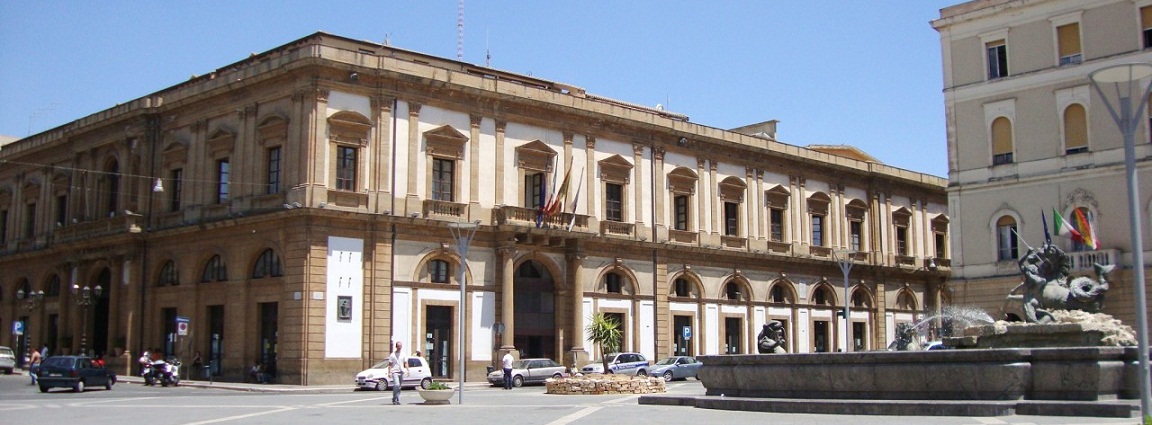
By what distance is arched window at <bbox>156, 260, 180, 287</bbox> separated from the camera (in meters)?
45.2

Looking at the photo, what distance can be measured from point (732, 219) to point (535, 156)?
12639mm

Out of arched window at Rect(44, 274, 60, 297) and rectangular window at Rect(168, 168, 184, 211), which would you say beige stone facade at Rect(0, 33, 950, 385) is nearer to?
rectangular window at Rect(168, 168, 184, 211)

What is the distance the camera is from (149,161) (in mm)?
46719

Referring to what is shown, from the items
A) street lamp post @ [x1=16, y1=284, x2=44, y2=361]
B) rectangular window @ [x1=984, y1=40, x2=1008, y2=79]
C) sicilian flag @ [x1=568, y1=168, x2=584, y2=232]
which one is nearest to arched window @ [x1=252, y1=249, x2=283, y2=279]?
sicilian flag @ [x1=568, y1=168, x2=584, y2=232]

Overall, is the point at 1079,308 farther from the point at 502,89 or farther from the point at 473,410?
the point at 502,89

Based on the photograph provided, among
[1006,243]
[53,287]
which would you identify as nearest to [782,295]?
[1006,243]

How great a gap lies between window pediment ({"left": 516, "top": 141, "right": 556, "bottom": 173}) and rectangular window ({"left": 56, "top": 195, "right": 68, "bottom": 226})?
2287 centimetres

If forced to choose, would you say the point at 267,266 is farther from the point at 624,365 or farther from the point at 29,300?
the point at 29,300

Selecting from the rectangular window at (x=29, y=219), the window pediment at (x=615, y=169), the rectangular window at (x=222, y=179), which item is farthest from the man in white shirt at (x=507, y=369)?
the rectangular window at (x=29, y=219)

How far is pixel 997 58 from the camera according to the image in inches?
1651

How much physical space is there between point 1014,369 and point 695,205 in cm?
3398

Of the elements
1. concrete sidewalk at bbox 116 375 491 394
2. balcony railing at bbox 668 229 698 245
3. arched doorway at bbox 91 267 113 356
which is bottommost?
concrete sidewalk at bbox 116 375 491 394

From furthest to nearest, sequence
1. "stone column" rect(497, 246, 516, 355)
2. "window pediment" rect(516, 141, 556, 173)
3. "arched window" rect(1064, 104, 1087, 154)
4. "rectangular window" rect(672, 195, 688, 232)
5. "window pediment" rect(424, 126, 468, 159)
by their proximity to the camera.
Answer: "rectangular window" rect(672, 195, 688, 232), "window pediment" rect(516, 141, 556, 173), "stone column" rect(497, 246, 516, 355), "window pediment" rect(424, 126, 468, 159), "arched window" rect(1064, 104, 1087, 154)

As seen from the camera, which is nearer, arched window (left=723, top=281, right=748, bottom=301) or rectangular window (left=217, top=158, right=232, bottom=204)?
rectangular window (left=217, top=158, right=232, bottom=204)
